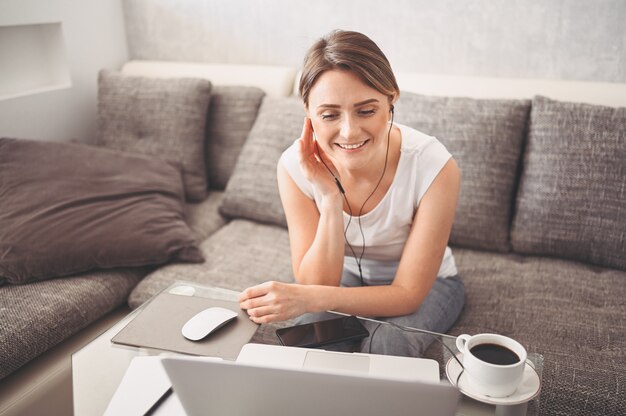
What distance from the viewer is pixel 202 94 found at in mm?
2248

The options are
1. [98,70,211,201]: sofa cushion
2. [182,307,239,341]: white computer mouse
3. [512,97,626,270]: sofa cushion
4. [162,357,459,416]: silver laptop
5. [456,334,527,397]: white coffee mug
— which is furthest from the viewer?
[98,70,211,201]: sofa cushion

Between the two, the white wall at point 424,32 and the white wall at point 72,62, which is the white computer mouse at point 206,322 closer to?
the white wall at point 424,32

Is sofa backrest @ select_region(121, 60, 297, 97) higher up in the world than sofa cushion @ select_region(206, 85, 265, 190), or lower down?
higher up

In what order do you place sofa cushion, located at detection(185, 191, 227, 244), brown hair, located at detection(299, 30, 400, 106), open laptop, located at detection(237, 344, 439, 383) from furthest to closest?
sofa cushion, located at detection(185, 191, 227, 244), brown hair, located at detection(299, 30, 400, 106), open laptop, located at detection(237, 344, 439, 383)

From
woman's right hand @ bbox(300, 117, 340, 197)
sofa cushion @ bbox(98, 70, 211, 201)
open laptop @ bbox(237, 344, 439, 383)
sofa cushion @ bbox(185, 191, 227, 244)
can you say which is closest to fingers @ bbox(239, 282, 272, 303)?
open laptop @ bbox(237, 344, 439, 383)

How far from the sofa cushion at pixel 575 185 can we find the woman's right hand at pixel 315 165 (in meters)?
0.69

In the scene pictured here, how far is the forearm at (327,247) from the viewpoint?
1371 millimetres

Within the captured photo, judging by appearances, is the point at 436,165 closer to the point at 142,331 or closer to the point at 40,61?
the point at 142,331

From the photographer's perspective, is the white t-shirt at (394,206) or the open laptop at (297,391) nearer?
the open laptop at (297,391)

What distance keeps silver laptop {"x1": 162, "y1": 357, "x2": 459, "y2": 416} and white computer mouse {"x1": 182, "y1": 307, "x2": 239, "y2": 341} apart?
1.03 feet

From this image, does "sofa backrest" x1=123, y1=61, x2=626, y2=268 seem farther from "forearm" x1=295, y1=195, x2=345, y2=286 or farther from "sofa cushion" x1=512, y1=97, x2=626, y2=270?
"forearm" x1=295, y1=195, x2=345, y2=286

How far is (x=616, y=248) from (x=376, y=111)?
89 cm

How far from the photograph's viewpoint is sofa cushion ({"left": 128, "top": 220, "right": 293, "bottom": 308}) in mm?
1701

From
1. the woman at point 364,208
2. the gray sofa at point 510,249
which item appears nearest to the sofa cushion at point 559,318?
the gray sofa at point 510,249
